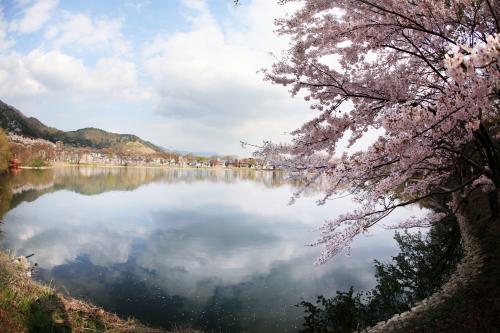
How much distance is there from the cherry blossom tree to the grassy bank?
532 cm

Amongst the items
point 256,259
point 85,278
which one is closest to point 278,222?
point 256,259

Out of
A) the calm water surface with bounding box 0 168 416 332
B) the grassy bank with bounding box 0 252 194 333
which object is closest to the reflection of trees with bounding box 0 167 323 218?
the calm water surface with bounding box 0 168 416 332

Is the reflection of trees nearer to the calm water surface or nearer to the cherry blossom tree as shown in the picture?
the cherry blossom tree

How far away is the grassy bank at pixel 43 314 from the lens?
5.92 meters

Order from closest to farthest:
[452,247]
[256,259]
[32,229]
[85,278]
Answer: [85,278] → [452,247] → [256,259] → [32,229]

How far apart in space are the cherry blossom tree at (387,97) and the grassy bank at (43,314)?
532cm

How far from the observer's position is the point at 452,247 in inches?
566

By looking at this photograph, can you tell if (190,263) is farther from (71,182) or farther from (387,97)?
(71,182)

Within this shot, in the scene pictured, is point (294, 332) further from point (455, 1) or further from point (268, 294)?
point (455, 1)

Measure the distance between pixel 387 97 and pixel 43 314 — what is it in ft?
Answer: 25.7

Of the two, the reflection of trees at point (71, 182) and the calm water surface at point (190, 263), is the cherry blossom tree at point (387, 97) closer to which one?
the reflection of trees at point (71, 182)

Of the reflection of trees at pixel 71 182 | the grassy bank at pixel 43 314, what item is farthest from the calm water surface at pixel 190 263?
the reflection of trees at pixel 71 182

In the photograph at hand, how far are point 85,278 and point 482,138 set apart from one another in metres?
13.5

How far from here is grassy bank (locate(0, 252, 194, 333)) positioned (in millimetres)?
5918
